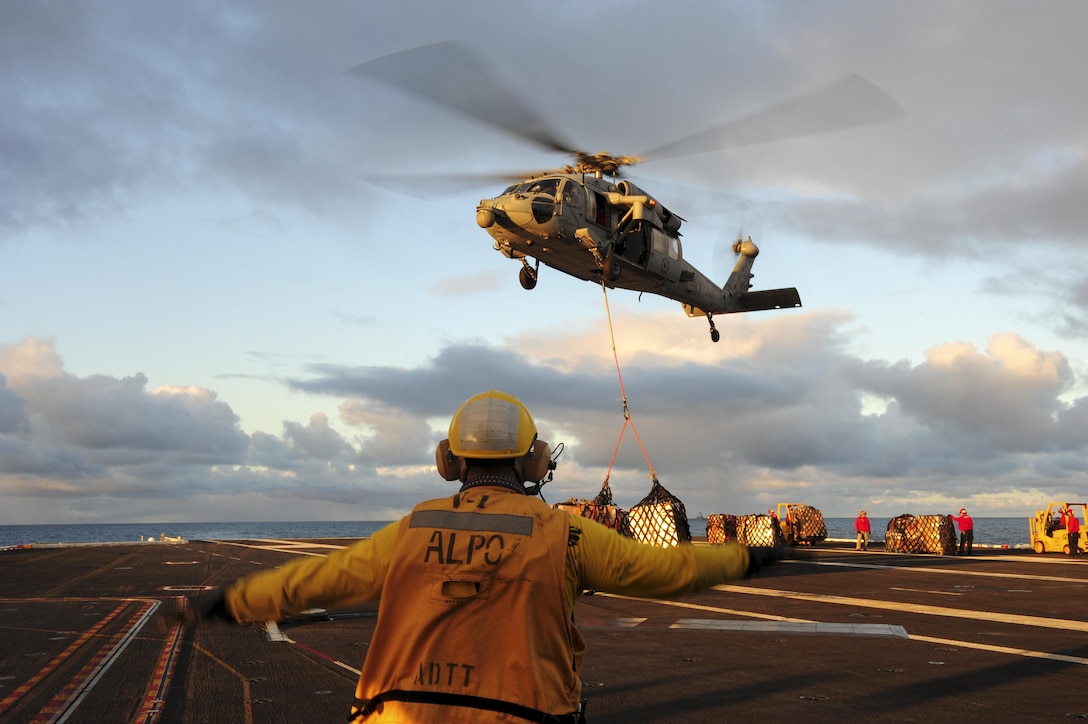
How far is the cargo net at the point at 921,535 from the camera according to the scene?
123 feet

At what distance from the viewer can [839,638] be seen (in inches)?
545

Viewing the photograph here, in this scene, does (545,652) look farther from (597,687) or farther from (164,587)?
(164,587)

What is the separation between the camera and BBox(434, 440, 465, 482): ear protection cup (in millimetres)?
3547

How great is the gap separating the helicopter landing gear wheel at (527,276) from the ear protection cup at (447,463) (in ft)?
60.2

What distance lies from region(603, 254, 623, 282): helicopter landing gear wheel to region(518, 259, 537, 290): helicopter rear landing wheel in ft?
5.98

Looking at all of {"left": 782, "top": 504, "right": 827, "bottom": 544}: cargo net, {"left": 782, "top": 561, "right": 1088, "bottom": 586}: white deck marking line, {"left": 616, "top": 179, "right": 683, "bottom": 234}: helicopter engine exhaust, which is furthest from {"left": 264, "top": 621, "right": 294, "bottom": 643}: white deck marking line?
{"left": 782, "top": 504, "right": 827, "bottom": 544}: cargo net

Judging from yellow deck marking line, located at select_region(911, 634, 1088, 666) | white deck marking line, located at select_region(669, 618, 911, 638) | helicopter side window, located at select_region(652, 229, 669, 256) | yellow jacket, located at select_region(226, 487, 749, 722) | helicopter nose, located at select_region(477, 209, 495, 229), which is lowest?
white deck marking line, located at select_region(669, 618, 911, 638)

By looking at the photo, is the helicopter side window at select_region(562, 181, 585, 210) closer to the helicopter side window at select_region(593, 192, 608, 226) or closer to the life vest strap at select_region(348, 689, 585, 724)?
the helicopter side window at select_region(593, 192, 608, 226)

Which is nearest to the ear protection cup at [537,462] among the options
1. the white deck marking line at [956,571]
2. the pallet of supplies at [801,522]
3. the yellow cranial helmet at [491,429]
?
the yellow cranial helmet at [491,429]

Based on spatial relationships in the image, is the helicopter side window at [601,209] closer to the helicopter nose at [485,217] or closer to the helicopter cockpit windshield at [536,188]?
the helicopter cockpit windshield at [536,188]

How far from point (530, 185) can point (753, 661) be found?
1257 centimetres

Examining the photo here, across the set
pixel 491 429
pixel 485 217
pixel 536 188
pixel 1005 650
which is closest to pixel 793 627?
pixel 1005 650

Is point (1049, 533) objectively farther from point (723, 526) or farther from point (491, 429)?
point (491, 429)

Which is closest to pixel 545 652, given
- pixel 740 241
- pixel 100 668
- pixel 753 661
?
pixel 753 661
